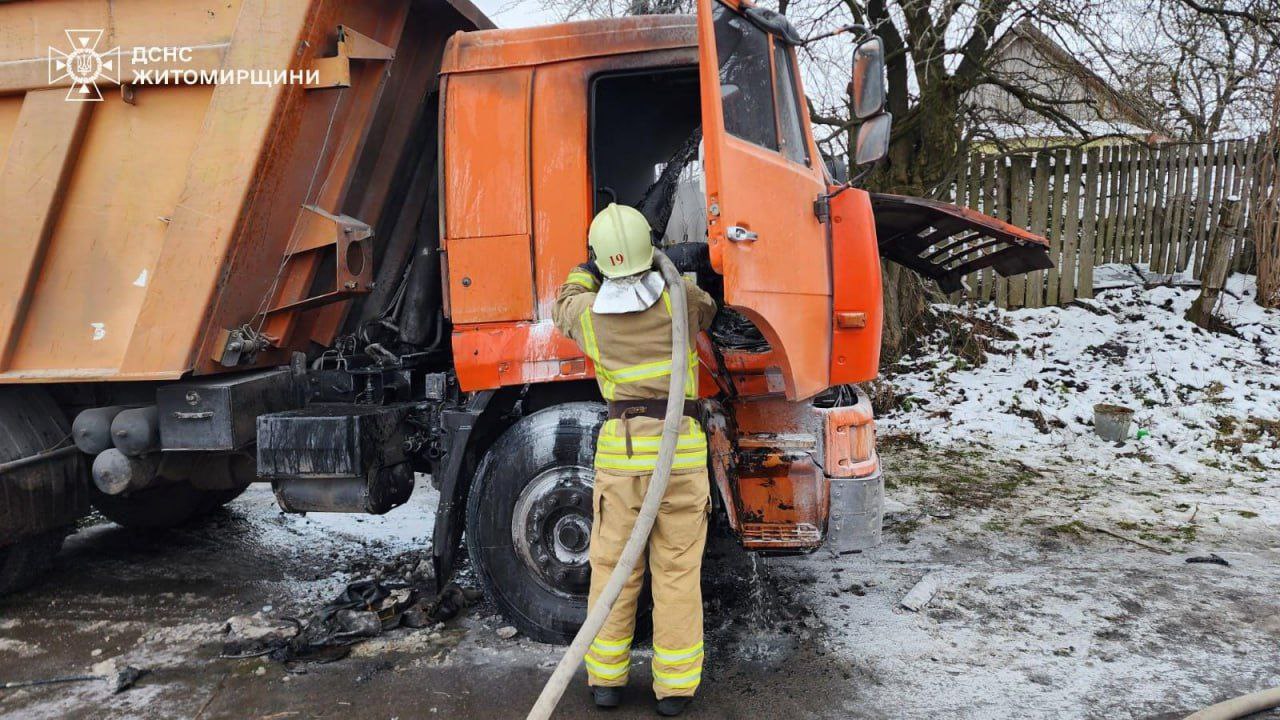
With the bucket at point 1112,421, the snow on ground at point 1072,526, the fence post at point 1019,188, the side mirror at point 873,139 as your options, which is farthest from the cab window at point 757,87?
the fence post at point 1019,188

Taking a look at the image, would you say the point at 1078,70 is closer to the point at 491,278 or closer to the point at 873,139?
the point at 873,139

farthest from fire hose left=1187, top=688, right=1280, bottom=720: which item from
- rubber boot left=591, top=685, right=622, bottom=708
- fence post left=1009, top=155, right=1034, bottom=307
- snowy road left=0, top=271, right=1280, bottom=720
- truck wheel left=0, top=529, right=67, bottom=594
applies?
fence post left=1009, top=155, right=1034, bottom=307

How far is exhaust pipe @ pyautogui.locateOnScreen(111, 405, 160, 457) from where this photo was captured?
3.56m

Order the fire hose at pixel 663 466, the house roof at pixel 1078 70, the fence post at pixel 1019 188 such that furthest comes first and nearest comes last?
the fence post at pixel 1019 188 < the house roof at pixel 1078 70 < the fire hose at pixel 663 466

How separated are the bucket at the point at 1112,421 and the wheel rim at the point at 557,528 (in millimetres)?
4971

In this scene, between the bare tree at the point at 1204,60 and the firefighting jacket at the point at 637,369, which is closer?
the firefighting jacket at the point at 637,369

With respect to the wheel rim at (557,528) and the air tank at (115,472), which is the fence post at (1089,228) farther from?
the air tank at (115,472)

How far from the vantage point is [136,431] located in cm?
356

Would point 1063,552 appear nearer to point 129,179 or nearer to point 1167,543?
point 1167,543

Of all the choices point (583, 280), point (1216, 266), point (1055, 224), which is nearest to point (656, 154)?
point (583, 280)

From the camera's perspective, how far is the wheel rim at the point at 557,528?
10.9 feet

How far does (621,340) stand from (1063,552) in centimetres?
300

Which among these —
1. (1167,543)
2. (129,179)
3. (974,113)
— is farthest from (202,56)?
(974,113)

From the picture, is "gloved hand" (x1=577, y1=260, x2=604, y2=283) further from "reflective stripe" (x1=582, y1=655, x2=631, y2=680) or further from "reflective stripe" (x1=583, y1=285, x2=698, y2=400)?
"reflective stripe" (x1=582, y1=655, x2=631, y2=680)
